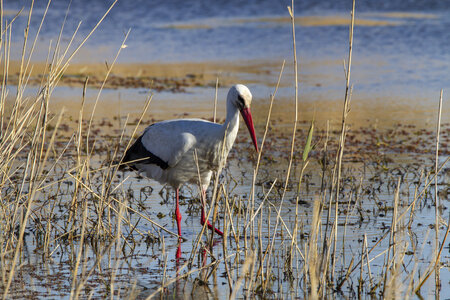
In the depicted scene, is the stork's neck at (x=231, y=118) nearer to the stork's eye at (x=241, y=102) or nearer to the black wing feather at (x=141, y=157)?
the stork's eye at (x=241, y=102)

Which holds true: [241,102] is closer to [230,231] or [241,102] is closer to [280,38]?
[230,231]

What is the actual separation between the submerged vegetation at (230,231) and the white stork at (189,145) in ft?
0.99

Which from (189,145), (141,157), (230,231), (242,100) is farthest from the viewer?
(141,157)

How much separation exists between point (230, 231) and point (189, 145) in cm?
127

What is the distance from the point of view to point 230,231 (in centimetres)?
504

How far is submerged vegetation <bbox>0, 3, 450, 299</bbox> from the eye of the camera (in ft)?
14.6

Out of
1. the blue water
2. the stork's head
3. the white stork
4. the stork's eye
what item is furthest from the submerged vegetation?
the blue water

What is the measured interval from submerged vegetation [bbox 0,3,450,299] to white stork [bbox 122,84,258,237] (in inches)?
11.9

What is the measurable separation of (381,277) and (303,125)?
5995 millimetres

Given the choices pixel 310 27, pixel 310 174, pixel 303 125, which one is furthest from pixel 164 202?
pixel 310 27

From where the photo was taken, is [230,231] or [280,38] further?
[280,38]

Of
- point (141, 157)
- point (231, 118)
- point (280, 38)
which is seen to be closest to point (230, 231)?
point (231, 118)

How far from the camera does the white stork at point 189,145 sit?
590 cm

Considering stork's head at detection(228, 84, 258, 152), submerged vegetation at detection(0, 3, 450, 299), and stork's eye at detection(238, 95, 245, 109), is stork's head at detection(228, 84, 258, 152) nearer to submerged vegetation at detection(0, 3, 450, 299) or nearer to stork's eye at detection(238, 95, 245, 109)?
stork's eye at detection(238, 95, 245, 109)
